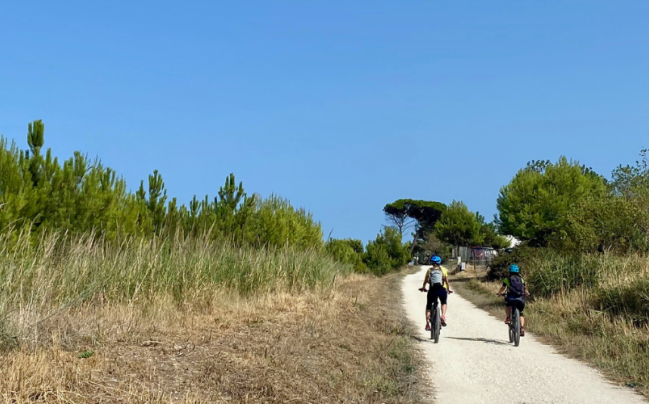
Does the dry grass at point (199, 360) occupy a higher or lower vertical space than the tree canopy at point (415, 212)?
lower

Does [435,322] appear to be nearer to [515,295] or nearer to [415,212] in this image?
[515,295]

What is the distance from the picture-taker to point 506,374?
29.6 feet

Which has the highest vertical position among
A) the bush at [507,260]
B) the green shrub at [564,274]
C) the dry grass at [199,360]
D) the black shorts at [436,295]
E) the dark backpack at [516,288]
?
the bush at [507,260]

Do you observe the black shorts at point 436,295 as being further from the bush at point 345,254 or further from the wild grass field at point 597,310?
the bush at point 345,254

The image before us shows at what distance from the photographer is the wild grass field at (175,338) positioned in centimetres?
573

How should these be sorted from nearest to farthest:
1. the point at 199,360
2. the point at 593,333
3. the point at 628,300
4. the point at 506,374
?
the point at 199,360 → the point at 506,374 → the point at 593,333 → the point at 628,300

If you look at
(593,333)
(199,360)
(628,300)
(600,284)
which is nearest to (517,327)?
(593,333)

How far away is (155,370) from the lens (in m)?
6.34

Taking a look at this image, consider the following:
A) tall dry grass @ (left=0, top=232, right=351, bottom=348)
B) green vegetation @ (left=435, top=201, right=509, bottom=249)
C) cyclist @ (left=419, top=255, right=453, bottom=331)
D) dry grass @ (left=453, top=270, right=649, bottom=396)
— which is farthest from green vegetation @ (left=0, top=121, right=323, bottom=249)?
green vegetation @ (left=435, top=201, right=509, bottom=249)

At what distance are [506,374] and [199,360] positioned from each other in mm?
4791

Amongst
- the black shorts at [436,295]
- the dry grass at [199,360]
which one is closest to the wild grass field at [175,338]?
the dry grass at [199,360]

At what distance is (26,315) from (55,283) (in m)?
2.69

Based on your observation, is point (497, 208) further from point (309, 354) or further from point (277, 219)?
point (309, 354)

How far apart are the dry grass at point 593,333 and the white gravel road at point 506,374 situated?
0.34 meters
